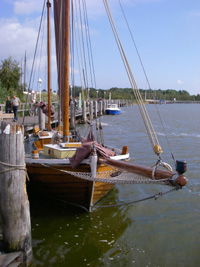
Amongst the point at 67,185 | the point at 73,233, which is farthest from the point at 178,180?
the point at 67,185

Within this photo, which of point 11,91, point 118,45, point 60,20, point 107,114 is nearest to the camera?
point 118,45

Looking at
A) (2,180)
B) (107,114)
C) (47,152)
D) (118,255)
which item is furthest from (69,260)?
(107,114)

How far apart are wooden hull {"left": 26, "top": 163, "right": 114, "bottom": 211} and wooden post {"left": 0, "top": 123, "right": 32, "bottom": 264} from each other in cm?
243

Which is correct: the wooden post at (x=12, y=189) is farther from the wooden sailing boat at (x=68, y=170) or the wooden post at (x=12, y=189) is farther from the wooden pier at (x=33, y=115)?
the wooden pier at (x=33, y=115)

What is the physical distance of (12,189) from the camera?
5.09 metres

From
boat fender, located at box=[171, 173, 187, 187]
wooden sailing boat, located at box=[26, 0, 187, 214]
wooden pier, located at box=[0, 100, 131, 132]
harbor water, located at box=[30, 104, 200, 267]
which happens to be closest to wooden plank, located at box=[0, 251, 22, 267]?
harbor water, located at box=[30, 104, 200, 267]

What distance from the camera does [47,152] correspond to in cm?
917

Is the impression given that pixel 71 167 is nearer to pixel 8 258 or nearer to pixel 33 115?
pixel 8 258

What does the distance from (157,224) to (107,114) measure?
1827 inches

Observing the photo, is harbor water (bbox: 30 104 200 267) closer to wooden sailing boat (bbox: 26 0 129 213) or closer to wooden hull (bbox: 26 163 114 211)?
wooden hull (bbox: 26 163 114 211)

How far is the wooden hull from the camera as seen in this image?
7730 millimetres

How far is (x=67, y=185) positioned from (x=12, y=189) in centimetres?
295

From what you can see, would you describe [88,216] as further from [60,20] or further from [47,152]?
[60,20]

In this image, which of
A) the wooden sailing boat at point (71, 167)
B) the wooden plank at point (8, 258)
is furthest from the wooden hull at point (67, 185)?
the wooden plank at point (8, 258)
